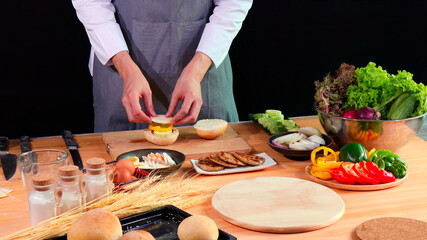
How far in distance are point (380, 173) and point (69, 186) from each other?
1.05 metres

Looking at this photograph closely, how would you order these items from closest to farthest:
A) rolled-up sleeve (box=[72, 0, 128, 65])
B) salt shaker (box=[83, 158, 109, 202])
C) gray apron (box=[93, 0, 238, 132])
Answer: salt shaker (box=[83, 158, 109, 202]) → rolled-up sleeve (box=[72, 0, 128, 65]) → gray apron (box=[93, 0, 238, 132])

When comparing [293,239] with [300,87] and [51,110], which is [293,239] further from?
[300,87]

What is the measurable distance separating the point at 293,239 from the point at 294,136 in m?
0.74

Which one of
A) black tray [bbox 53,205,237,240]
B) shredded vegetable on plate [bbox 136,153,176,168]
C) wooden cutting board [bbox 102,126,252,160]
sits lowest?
wooden cutting board [bbox 102,126,252,160]

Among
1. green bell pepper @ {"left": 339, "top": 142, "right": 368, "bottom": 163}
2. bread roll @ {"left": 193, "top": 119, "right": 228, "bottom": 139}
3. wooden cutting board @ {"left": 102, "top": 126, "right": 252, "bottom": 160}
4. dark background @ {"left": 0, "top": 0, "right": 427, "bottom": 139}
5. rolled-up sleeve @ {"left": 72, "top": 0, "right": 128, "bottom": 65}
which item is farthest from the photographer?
dark background @ {"left": 0, "top": 0, "right": 427, "bottom": 139}

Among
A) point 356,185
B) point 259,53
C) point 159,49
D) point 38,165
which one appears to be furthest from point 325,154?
point 259,53

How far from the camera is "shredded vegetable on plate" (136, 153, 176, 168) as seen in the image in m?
1.95

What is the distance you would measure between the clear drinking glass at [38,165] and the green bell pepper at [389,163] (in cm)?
110

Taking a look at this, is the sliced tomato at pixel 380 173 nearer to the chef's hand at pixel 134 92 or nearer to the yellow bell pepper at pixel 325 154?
the yellow bell pepper at pixel 325 154

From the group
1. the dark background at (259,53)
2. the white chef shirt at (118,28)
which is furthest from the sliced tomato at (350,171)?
the dark background at (259,53)

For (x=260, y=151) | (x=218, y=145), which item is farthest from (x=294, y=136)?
(x=218, y=145)

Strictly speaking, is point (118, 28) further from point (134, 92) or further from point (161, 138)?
point (161, 138)

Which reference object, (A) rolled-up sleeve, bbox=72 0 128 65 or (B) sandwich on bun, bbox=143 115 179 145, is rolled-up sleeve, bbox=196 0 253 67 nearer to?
(A) rolled-up sleeve, bbox=72 0 128 65

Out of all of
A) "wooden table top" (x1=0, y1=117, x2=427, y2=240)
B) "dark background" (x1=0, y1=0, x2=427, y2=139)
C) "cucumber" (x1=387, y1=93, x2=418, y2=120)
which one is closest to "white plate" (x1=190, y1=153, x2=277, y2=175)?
"wooden table top" (x1=0, y1=117, x2=427, y2=240)
